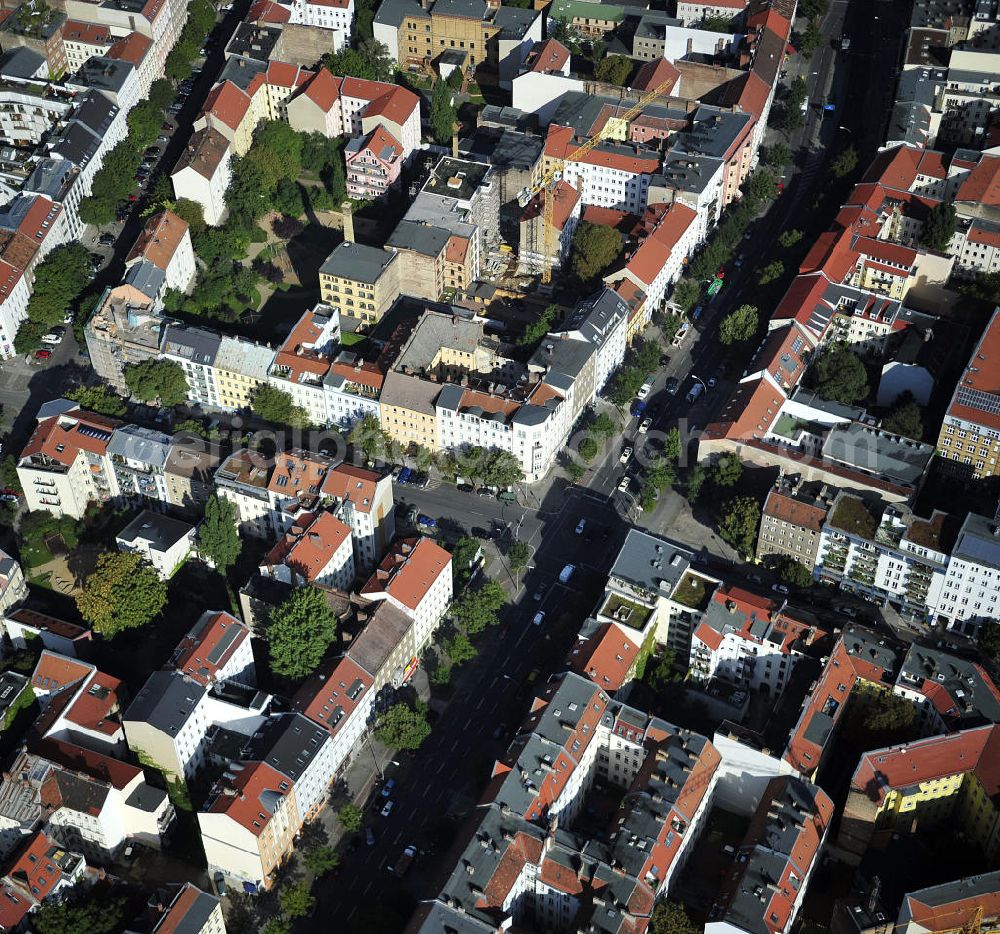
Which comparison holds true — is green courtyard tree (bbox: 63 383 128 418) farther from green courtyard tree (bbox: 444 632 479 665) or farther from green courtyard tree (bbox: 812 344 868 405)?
green courtyard tree (bbox: 812 344 868 405)

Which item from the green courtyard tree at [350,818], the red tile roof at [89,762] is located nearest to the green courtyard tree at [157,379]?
the red tile roof at [89,762]

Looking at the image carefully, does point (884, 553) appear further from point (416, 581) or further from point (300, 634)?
point (300, 634)

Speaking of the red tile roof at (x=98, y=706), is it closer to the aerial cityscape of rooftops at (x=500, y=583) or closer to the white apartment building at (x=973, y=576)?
the aerial cityscape of rooftops at (x=500, y=583)

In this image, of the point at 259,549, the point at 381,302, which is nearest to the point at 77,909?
the point at 259,549

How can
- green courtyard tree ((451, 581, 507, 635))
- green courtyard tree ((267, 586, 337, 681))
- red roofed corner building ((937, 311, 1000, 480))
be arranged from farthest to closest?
red roofed corner building ((937, 311, 1000, 480))
green courtyard tree ((451, 581, 507, 635))
green courtyard tree ((267, 586, 337, 681))

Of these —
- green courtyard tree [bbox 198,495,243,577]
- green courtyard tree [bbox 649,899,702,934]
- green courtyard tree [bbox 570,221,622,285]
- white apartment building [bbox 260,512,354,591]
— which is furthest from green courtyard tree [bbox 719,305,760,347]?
green courtyard tree [bbox 649,899,702,934]

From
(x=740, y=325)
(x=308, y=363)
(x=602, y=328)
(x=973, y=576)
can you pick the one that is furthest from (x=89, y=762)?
(x=740, y=325)
